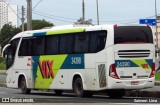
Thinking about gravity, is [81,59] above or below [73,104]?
above

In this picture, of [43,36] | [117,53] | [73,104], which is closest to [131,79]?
[117,53]

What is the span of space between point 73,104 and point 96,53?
4.69 meters

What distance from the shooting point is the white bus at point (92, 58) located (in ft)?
66.8

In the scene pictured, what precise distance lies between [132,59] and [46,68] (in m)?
5.42

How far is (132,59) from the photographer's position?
67.3 ft

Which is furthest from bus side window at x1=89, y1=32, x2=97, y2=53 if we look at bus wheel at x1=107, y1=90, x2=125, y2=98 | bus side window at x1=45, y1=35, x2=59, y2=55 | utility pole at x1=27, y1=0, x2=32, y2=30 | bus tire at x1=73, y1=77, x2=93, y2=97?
utility pole at x1=27, y1=0, x2=32, y2=30

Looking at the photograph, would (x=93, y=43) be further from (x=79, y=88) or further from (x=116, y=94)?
(x=116, y=94)

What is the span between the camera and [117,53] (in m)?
20.3

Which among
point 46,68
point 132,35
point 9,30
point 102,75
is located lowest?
point 102,75

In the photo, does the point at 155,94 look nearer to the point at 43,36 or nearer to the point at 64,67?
the point at 64,67

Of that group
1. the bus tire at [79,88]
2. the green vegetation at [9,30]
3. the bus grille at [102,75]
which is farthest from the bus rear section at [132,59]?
the green vegetation at [9,30]

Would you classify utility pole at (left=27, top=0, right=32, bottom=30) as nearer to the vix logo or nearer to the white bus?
the white bus

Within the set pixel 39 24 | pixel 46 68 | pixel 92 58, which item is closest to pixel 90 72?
pixel 92 58

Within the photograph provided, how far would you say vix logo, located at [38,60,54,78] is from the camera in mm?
24016
